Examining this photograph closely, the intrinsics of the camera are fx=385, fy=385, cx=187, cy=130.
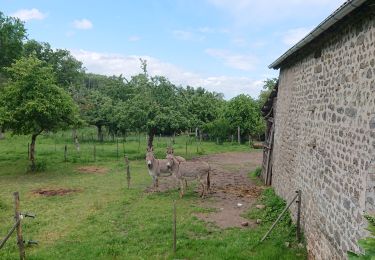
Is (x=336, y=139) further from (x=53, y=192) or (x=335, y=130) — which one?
(x=53, y=192)

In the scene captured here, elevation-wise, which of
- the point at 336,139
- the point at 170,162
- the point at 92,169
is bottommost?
the point at 92,169

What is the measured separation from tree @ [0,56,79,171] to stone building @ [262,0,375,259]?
13.1 metres

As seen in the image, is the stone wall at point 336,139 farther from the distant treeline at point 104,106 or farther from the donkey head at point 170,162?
the distant treeline at point 104,106

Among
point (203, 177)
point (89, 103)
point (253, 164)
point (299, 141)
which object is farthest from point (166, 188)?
point (89, 103)

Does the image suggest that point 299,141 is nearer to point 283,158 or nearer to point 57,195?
point 283,158

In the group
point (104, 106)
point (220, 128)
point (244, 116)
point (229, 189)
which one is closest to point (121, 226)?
point (229, 189)

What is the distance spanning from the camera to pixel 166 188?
648 inches

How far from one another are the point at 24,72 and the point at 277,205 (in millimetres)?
14600

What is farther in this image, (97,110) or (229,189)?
(97,110)

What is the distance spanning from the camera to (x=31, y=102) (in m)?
19.0

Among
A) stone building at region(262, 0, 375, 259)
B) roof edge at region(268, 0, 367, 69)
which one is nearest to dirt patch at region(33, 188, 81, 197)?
stone building at region(262, 0, 375, 259)

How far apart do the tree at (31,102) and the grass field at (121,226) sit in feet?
9.23

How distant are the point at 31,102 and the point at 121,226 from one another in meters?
10.6

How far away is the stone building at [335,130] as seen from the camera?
564cm
